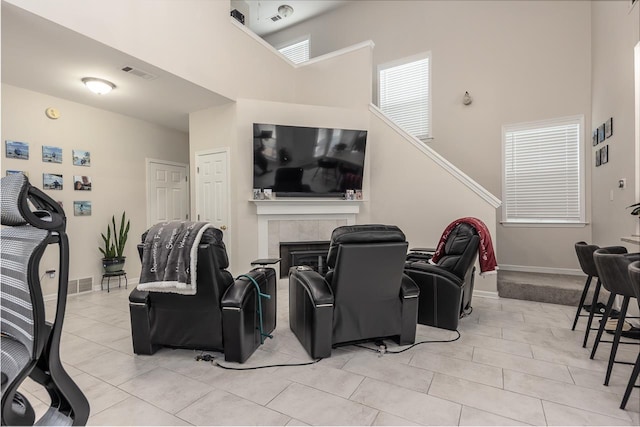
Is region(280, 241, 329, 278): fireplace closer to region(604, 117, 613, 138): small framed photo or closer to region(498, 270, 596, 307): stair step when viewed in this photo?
region(498, 270, 596, 307): stair step

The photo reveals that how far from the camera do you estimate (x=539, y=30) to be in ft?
17.3

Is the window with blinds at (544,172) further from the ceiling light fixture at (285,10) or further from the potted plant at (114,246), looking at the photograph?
the potted plant at (114,246)

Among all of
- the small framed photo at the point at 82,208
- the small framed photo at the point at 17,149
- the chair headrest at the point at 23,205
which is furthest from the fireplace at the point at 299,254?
the chair headrest at the point at 23,205

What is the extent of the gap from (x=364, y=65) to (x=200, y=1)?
2664 mm

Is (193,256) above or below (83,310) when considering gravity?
above

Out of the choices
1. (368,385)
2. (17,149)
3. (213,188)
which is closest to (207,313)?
(368,385)

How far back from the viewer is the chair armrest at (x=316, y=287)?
8.25ft

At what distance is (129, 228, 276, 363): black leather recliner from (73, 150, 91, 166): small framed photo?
11.4 feet

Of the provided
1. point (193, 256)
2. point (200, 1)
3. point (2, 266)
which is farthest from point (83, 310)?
point (200, 1)

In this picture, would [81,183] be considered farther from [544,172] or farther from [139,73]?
[544,172]

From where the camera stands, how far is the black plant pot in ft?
16.8

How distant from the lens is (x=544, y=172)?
5371 millimetres

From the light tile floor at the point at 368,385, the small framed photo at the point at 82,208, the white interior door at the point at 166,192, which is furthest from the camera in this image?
the white interior door at the point at 166,192

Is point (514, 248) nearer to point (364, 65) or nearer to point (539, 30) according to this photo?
point (539, 30)
